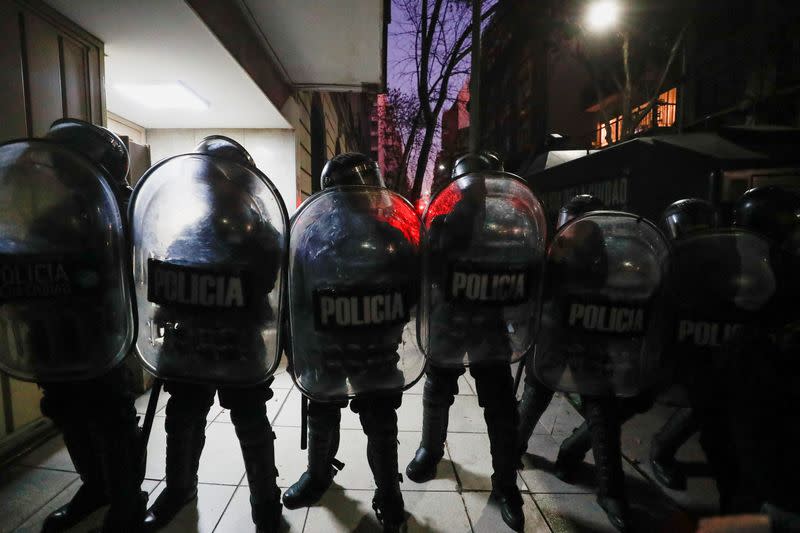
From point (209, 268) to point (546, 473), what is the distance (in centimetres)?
262

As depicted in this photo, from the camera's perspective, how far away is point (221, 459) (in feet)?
9.00

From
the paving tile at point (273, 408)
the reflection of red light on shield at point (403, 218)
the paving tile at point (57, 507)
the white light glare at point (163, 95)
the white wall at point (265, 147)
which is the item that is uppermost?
the white light glare at point (163, 95)

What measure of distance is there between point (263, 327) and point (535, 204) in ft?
4.39

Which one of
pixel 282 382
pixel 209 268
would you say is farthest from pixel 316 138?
pixel 209 268

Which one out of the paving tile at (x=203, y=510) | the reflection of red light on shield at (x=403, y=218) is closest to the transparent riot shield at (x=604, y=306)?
the reflection of red light on shield at (x=403, y=218)

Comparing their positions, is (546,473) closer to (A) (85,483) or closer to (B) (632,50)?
(A) (85,483)

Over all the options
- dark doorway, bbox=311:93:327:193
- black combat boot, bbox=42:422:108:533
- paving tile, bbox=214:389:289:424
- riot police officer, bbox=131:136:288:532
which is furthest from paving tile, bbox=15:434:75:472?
dark doorway, bbox=311:93:327:193

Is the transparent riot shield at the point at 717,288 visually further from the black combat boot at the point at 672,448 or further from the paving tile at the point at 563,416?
the paving tile at the point at 563,416

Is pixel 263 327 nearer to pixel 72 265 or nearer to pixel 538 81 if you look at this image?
pixel 72 265

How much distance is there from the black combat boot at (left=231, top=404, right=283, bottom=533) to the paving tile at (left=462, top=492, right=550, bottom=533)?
112 cm

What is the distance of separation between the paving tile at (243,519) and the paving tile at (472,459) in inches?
41.6

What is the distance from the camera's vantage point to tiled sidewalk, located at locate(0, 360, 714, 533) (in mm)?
2201

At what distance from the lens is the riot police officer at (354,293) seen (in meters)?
1.48

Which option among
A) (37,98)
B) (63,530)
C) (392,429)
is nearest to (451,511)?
(392,429)
